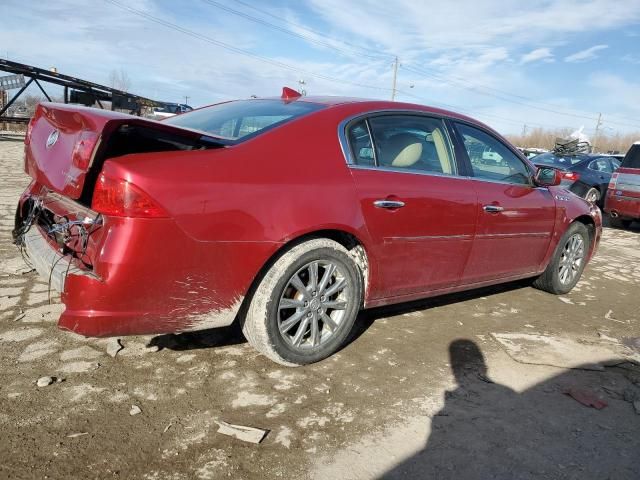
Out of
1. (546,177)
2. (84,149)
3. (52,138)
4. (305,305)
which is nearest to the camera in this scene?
(84,149)

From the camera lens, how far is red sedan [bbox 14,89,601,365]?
92.1 inches

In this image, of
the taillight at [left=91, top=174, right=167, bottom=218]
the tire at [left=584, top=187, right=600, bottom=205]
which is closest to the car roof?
the taillight at [left=91, top=174, right=167, bottom=218]

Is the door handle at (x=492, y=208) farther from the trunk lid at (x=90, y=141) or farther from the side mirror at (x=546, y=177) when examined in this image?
the trunk lid at (x=90, y=141)

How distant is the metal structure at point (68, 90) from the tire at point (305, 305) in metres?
15.7

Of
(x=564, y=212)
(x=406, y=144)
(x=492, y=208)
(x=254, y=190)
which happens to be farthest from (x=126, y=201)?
(x=564, y=212)

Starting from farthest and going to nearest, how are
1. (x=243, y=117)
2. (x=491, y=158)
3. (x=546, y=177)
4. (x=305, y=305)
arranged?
(x=546, y=177) < (x=491, y=158) < (x=243, y=117) < (x=305, y=305)

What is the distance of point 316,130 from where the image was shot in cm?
295

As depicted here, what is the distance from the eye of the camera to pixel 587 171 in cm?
1229

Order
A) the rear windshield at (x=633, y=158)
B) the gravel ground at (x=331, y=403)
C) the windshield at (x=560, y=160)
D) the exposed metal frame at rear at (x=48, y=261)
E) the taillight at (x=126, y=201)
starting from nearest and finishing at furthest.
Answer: the gravel ground at (x=331, y=403) < the taillight at (x=126, y=201) < the exposed metal frame at rear at (x=48, y=261) < the rear windshield at (x=633, y=158) < the windshield at (x=560, y=160)

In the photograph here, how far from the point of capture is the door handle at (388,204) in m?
3.06

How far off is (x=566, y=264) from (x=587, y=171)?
341 inches

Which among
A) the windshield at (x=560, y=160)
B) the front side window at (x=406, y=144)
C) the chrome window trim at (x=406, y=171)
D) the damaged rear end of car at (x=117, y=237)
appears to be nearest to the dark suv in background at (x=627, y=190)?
Result: the windshield at (x=560, y=160)

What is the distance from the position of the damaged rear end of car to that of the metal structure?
50.4 feet

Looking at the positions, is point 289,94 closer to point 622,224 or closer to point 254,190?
point 254,190
